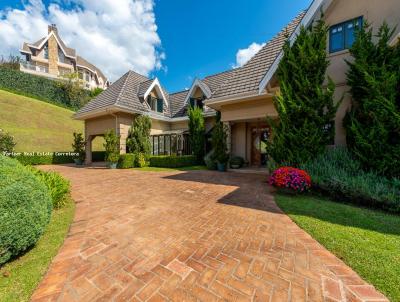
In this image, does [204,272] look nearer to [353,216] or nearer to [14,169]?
[14,169]

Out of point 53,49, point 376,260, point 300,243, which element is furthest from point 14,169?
point 53,49

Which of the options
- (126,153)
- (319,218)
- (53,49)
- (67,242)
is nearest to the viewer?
(67,242)

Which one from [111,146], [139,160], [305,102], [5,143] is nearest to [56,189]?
[305,102]

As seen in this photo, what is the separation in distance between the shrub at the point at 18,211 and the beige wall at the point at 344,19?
10.7 metres

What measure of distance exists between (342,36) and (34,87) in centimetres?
4228

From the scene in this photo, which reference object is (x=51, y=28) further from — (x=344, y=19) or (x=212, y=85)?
(x=344, y=19)

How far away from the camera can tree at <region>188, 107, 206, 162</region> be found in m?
15.2

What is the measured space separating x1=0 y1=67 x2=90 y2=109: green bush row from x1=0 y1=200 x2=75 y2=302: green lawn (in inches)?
1513

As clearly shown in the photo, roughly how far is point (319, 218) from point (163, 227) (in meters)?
3.77

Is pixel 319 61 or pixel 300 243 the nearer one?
pixel 300 243

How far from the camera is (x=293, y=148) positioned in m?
7.59

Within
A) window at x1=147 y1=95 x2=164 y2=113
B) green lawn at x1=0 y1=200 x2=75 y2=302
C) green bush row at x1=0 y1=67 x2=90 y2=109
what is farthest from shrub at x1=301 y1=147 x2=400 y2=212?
green bush row at x1=0 y1=67 x2=90 y2=109

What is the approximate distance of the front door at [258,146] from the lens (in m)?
13.5

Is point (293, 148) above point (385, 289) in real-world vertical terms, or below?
above
